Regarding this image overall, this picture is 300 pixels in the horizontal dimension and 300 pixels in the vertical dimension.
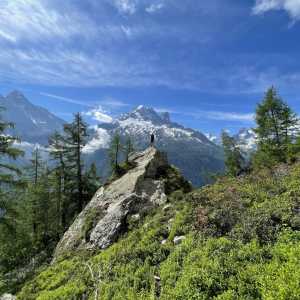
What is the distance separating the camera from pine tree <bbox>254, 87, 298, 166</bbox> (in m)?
32.8

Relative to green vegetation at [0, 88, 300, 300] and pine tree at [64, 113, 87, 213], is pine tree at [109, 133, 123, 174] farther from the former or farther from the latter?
green vegetation at [0, 88, 300, 300]

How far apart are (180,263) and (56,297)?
5.64 meters

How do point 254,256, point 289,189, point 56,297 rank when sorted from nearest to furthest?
point 254,256
point 56,297
point 289,189

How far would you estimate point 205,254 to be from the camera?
9.44 m

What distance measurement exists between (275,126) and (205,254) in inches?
1104

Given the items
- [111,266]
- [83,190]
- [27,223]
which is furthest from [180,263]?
[27,223]

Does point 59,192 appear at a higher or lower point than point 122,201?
higher

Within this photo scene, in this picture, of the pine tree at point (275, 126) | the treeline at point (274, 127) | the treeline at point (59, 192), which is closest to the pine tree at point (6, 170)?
the treeline at point (59, 192)

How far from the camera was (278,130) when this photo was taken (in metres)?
33.6

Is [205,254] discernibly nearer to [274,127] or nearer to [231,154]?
[274,127]

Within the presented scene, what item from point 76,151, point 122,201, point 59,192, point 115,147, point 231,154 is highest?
point 115,147

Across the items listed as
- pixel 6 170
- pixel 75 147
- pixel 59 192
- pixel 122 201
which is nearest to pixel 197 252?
pixel 122 201

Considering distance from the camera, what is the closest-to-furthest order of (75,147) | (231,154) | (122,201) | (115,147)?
(122,201)
(75,147)
(115,147)
(231,154)

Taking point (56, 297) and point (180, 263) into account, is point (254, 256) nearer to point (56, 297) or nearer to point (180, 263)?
point (180, 263)
